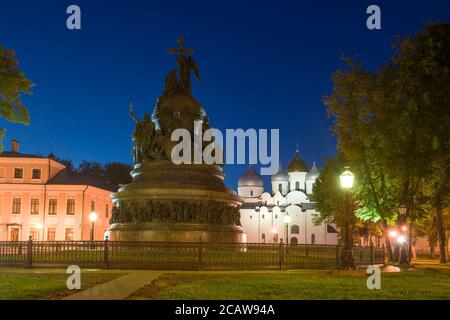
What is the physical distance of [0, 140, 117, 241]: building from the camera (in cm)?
6438

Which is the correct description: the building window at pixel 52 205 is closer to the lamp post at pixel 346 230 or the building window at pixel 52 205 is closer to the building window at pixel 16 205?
the building window at pixel 16 205

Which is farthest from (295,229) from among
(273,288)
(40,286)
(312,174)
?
(40,286)

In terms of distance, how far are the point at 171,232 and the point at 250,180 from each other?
90.1 meters

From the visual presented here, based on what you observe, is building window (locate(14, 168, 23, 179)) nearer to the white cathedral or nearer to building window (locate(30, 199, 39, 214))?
building window (locate(30, 199, 39, 214))

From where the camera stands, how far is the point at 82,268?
21.5 m

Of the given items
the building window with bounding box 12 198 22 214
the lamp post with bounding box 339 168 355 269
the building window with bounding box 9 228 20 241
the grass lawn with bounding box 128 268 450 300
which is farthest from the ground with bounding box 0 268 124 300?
the building window with bounding box 12 198 22 214

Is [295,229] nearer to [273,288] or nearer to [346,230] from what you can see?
[346,230]

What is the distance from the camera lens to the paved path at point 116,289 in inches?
485

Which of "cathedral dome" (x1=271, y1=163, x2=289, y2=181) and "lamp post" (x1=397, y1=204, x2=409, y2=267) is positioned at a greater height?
"cathedral dome" (x1=271, y1=163, x2=289, y2=181)

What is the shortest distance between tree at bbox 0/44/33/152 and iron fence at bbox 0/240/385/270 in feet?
19.2

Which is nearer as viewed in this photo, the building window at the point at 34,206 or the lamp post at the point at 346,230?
the lamp post at the point at 346,230

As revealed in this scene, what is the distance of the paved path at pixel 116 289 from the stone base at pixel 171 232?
11.3m

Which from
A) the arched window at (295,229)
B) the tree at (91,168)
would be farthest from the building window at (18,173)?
the arched window at (295,229)

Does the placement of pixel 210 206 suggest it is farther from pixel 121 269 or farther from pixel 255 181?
pixel 255 181
